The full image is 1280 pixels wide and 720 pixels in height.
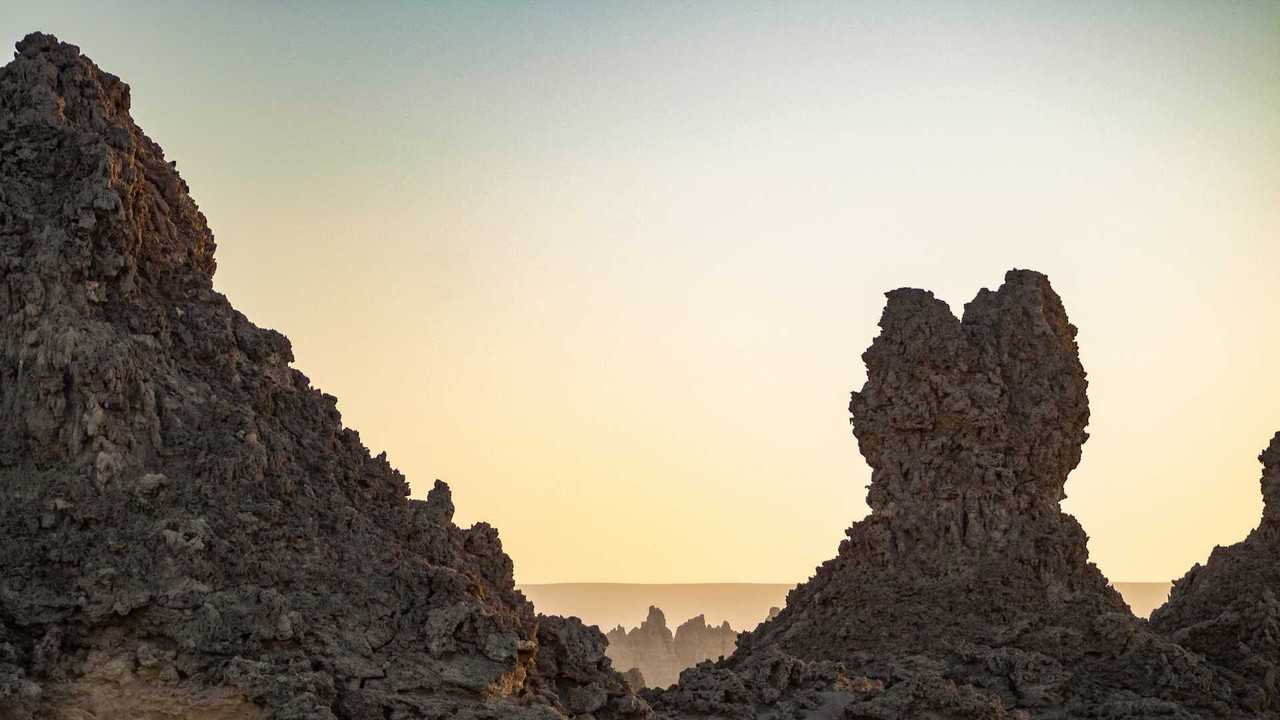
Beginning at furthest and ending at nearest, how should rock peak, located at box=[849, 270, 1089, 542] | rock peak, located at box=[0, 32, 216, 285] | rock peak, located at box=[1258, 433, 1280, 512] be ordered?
rock peak, located at box=[1258, 433, 1280, 512] < rock peak, located at box=[849, 270, 1089, 542] < rock peak, located at box=[0, 32, 216, 285]

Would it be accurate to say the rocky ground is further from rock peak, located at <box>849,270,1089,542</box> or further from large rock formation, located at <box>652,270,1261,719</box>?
rock peak, located at <box>849,270,1089,542</box>

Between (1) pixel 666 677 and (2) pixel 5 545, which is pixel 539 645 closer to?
(2) pixel 5 545

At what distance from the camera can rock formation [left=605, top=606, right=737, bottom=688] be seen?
116m

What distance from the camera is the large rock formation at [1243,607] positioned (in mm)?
44625

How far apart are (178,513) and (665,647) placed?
3576 inches

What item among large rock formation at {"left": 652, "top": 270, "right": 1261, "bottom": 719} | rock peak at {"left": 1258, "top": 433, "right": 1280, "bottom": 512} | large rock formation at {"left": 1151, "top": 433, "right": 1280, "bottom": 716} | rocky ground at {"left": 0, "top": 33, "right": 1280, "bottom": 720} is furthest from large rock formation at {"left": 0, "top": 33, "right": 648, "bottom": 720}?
rock peak at {"left": 1258, "top": 433, "right": 1280, "bottom": 512}

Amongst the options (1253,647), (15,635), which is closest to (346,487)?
(15,635)

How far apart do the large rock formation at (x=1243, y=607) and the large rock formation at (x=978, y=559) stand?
112 cm

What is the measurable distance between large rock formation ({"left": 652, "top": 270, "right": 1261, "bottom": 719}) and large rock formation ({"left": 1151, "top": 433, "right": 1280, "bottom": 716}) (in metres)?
1.12

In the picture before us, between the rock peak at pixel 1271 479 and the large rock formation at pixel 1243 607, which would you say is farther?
the rock peak at pixel 1271 479

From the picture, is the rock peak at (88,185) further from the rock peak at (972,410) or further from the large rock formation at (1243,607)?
the large rock formation at (1243,607)

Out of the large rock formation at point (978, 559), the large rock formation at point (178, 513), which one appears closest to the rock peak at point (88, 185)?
the large rock formation at point (178, 513)

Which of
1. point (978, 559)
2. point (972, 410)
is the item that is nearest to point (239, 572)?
point (978, 559)

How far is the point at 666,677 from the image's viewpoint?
11519 centimetres
